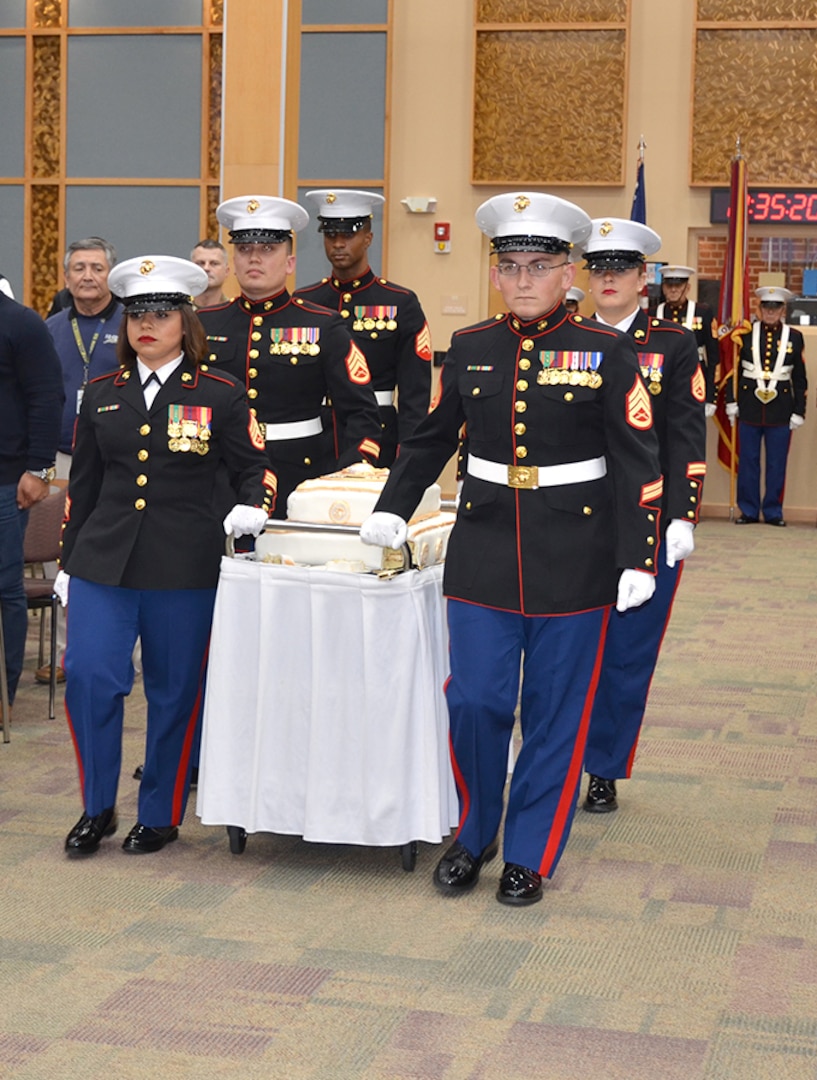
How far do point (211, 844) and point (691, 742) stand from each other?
1849 mm

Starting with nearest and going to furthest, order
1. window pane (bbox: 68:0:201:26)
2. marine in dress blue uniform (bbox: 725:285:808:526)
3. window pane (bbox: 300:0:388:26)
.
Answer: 1. marine in dress blue uniform (bbox: 725:285:808:526)
2. window pane (bbox: 300:0:388:26)
3. window pane (bbox: 68:0:201:26)

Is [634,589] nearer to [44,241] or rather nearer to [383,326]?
[383,326]

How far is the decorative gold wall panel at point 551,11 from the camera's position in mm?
11875

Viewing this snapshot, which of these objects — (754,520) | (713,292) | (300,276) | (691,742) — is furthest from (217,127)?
(691,742)

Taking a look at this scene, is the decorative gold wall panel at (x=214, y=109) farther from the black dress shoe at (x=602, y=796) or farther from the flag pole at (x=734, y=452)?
the black dress shoe at (x=602, y=796)

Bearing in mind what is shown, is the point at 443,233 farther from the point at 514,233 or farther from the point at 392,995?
the point at 392,995

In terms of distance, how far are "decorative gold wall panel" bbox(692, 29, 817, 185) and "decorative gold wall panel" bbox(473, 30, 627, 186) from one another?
0.64 metres

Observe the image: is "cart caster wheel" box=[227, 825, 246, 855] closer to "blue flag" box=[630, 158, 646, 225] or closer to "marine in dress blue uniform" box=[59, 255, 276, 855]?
"marine in dress blue uniform" box=[59, 255, 276, 855]

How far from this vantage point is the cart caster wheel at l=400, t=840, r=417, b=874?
367 cm

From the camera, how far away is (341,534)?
3672mm

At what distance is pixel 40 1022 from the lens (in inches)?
109

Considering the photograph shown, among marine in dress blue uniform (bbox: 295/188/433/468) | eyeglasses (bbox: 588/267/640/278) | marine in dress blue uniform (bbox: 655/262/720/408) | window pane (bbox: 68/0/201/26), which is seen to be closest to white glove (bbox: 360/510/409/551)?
eyeglasses (bbox: 588/267/640/278)

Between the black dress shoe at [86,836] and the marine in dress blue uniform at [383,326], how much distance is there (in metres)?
1.67

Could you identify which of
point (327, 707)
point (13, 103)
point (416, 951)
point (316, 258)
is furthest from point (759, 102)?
point (416, 951)
